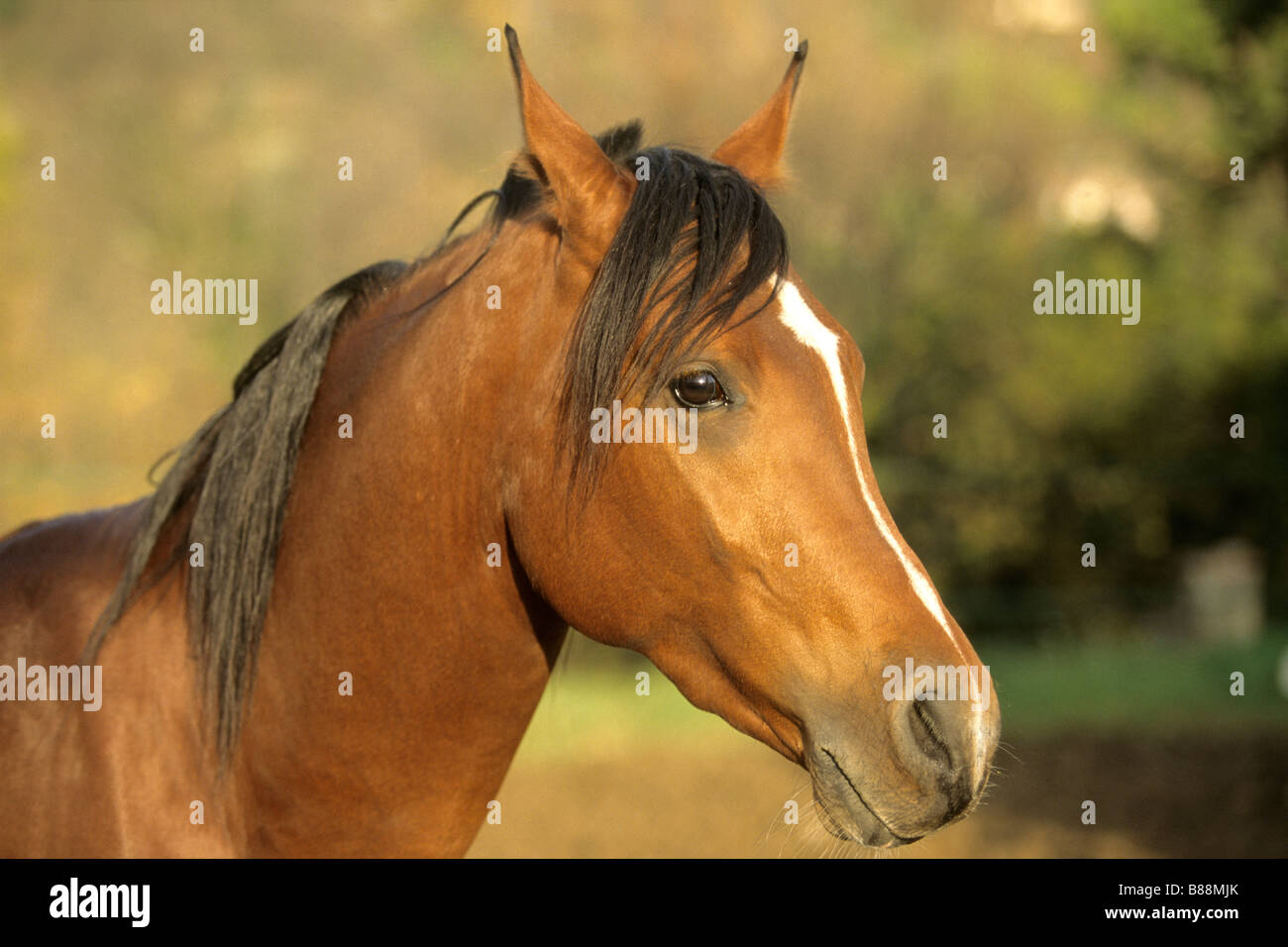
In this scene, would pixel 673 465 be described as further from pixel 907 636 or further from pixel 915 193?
pixel 915 193

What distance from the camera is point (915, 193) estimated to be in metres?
16.2

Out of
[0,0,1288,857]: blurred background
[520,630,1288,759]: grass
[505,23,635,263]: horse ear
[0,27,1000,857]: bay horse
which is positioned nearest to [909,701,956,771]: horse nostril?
[0,27,1000,857]: bay horse

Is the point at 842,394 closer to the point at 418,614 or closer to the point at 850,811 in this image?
the point at 850,811

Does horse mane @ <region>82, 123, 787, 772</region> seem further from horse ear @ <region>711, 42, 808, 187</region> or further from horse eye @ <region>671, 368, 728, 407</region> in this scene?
horse ear @ <region>711, 42, 808, 187</region>

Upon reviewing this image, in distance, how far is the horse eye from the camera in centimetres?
207

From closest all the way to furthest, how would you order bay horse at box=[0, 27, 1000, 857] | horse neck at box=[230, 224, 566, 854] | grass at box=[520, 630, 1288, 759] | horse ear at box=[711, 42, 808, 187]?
bay horse at box=[0, 27, 1000, 857]
horse neck at box=[230, 224, 566, 854]
horse ear at box=[711, 42, 808, 187]
grass at box=[520, 630, 1288, 759]

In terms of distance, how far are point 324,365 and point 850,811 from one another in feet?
5.04

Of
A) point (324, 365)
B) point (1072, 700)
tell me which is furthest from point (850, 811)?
point (1072, 700)

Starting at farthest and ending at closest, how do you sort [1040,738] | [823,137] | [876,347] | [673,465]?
[823,137]
[876,347]
[1040,738]
[673,465]

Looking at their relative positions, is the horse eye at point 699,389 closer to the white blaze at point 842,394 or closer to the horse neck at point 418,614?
the white blaze at point 842,394

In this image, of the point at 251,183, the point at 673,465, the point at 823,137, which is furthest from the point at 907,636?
the point at 251,183

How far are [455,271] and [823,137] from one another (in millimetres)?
19941

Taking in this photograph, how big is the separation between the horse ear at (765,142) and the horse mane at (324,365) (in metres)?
0.30

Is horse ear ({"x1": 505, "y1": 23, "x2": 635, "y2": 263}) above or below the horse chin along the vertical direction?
above
